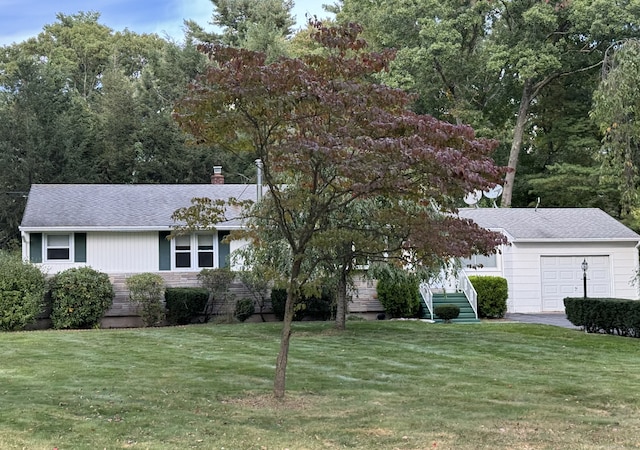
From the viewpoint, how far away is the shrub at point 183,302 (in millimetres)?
18312

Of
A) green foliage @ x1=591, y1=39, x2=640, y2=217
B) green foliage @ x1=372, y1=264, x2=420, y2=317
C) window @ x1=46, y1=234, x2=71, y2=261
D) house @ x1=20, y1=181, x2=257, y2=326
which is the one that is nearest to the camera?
green foliage @ x1=591, y1=39, x2=640, y2=217

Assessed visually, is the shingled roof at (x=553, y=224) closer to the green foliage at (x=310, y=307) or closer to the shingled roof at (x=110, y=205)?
the green foliage at (x=310, y=307)

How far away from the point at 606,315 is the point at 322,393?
384 inches

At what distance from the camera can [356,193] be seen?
6.99 metres

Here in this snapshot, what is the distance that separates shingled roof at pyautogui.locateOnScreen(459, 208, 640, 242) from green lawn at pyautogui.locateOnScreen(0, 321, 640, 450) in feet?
26.0

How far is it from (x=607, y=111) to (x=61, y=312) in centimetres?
1381

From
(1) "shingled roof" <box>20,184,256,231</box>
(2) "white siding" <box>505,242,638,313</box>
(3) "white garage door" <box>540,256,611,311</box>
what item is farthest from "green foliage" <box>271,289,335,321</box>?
(3) "white garage door" <box>540,256,611,311</box>

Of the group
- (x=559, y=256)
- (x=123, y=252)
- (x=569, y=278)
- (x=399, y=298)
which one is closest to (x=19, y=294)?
(x=123, y=252)

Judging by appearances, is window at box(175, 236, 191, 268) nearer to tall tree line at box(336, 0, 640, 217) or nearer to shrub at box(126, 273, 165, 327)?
shrub at box(126, 273, 165, 327)

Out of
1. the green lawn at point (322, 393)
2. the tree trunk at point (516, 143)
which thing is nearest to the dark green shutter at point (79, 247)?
the green lawn at point (322, 393)

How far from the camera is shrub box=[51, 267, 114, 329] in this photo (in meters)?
17.2

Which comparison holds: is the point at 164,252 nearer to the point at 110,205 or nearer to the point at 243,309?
the point at 110,205

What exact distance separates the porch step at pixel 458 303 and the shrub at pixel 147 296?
7979 mm

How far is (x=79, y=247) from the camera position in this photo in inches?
774
